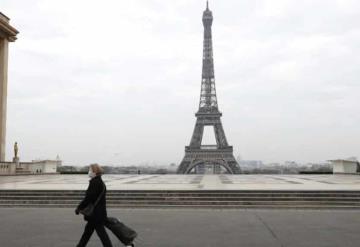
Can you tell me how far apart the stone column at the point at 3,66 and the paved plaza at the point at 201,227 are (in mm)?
25289

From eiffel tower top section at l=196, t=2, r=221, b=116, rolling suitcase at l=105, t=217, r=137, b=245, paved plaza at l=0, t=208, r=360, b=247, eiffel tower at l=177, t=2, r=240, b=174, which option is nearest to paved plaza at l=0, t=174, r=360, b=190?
paved plaza at l=0, t=208, r=360, b=247

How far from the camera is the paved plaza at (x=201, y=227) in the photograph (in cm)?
827

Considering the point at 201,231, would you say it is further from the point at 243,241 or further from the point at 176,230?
the point at 243,241

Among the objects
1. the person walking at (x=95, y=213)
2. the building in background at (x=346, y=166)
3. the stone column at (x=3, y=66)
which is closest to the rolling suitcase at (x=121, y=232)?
the person walking at (x=95, y=213)

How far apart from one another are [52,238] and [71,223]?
206 cm

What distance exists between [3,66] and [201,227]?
107ft

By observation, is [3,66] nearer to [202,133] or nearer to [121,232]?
[121,232]

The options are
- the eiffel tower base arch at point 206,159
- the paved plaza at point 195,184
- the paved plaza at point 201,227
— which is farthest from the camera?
the eiffel tower base arch at point 206,159

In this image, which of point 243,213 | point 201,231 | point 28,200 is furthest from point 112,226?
point 28,200

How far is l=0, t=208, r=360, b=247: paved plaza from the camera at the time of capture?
8273 millimetres

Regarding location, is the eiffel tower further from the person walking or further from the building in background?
the person walking

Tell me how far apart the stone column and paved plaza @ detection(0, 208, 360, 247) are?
25289 millimetres

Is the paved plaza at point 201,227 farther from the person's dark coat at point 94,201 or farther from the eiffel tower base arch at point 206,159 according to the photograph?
the eiffel tower base arch at point 206,159

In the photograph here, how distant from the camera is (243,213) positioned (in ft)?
41.4
